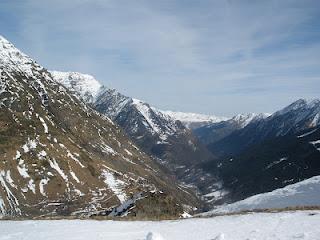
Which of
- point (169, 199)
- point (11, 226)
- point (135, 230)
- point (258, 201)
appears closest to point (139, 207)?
point (169, 199)

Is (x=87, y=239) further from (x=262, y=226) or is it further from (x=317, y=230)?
(x=317, y=230)

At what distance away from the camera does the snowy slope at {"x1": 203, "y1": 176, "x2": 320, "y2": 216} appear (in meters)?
42.3

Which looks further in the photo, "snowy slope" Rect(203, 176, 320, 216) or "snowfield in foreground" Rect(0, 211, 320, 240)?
"snowy slope" Rect(203, 176, 320, 216)

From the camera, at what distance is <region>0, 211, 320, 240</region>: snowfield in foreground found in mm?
26359

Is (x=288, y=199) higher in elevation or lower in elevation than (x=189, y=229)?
higher

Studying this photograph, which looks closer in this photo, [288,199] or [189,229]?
[189,229]

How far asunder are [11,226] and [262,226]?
2046cm

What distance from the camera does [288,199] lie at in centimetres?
4300

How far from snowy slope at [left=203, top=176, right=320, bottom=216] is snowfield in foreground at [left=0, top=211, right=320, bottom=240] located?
10160 mm

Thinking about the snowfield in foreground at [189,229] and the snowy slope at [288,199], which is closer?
the snowfield in foreground at [189,229]

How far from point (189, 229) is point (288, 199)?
16.0 meters

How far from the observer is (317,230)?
2559 centimetres

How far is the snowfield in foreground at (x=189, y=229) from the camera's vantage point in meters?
26.4

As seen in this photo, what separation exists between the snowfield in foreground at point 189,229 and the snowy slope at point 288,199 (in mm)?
10160
